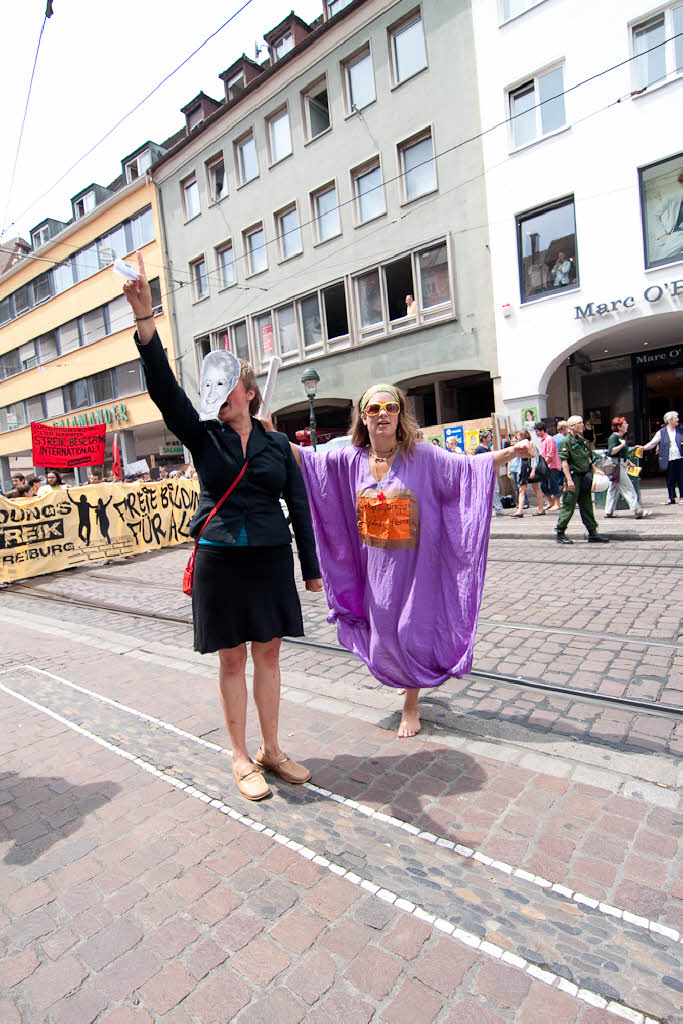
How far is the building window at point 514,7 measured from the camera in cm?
1448

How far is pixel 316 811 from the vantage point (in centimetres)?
257

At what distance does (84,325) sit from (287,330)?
46.3 feet

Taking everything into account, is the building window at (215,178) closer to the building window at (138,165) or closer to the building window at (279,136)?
the building window at (279,136)

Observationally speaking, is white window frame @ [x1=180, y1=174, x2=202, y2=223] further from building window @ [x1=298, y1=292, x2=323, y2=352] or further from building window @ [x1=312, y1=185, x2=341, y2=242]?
building window @ [x1=298, y1=292, x2=323, y2=352]

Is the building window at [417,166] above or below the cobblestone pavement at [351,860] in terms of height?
above

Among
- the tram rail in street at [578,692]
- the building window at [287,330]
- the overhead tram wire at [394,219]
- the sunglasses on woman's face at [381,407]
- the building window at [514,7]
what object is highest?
the building window at [514,7]

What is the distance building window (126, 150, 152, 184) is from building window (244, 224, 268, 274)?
29.3 feet

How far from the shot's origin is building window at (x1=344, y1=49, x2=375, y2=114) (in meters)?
18.0

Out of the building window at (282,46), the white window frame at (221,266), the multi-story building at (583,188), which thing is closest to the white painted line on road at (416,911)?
the multi-story building at (583,188)

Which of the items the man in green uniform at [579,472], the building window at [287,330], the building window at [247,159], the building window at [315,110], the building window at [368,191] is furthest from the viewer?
the building window at [247,159]

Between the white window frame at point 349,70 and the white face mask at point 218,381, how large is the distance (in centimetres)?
1914

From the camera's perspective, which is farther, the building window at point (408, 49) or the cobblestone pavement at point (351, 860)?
the building window at point (408, 49)

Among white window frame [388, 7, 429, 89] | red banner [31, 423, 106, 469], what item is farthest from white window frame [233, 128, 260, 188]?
red banner [31, 423, 106, 469]

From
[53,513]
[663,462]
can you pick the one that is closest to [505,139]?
[663,462]
